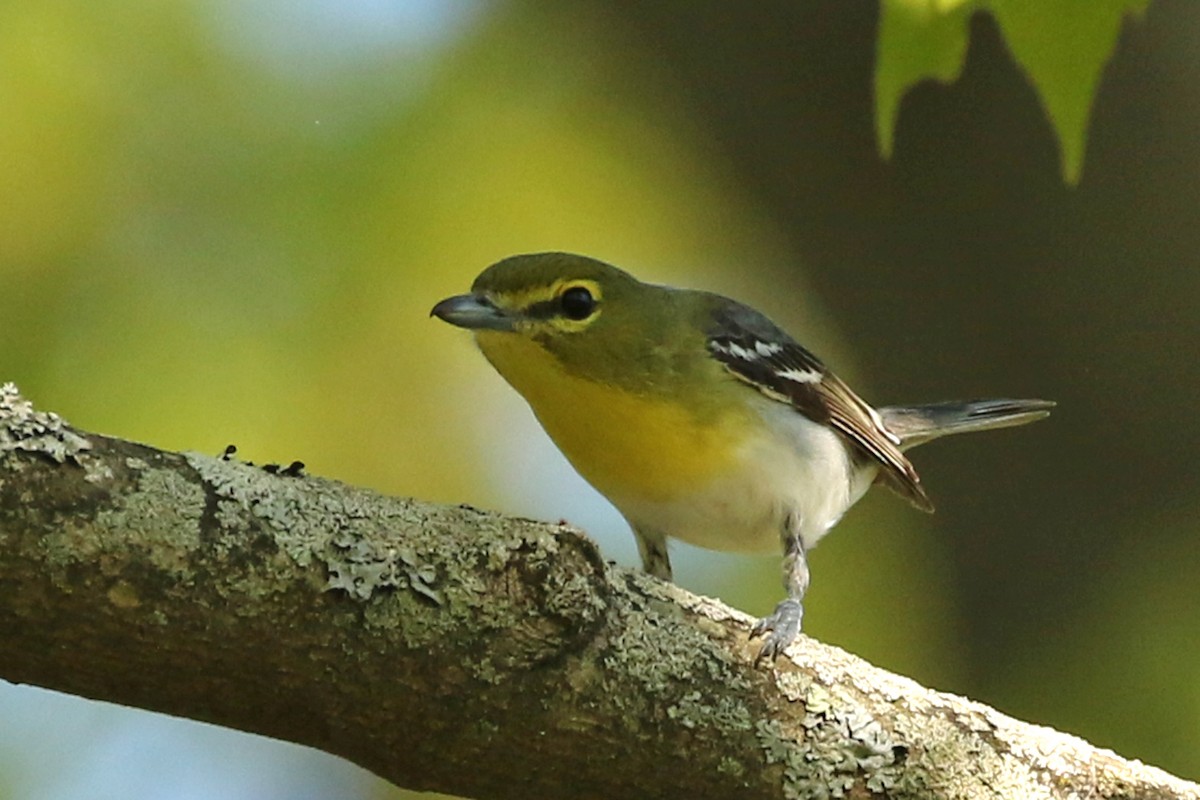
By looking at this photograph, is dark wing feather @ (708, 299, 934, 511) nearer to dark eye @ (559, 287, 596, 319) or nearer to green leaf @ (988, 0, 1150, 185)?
dark eye @ (559, 287, 596, 319)

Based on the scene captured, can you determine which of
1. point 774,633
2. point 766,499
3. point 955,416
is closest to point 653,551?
point 766,499

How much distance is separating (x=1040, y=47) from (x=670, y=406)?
1.78 metres

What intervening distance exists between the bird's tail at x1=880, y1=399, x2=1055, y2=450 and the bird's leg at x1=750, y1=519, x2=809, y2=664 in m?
0.91

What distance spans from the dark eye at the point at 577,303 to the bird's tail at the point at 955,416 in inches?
55.0

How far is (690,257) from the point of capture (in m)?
5.97

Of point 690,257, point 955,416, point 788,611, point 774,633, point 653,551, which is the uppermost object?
point 690,257

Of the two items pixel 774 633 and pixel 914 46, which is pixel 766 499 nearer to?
pixel 774 633

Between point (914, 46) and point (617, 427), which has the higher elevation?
point (617, 427)

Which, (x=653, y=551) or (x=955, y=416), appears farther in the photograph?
(x=955, y=416)

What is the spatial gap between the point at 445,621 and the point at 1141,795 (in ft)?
4.63

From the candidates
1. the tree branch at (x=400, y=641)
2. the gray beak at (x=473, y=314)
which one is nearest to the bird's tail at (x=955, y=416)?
the gray beak at (x=473, y=314)

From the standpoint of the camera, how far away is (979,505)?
4.56m

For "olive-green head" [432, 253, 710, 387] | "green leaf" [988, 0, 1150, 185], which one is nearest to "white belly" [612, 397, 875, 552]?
"olive-green head" [432, 253, 710, 387]

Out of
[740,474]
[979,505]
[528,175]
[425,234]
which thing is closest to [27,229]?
[425,234]
